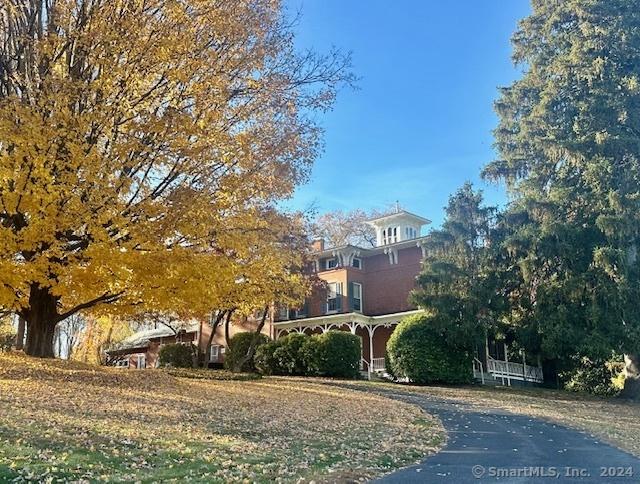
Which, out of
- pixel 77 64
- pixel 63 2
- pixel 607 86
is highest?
pixel 607 86

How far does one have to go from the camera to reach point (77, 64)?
14906mm

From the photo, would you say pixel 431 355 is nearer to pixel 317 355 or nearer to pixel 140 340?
pixel 317 355

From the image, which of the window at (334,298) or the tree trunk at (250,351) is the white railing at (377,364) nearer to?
the window at (334,298)

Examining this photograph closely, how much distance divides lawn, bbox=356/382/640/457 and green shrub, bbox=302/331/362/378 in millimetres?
4123

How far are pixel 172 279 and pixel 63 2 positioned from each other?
7.49m

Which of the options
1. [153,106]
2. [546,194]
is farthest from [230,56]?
[546,194]

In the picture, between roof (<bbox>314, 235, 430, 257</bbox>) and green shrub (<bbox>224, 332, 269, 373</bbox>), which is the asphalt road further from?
roof (<bbox>314, 235, 430, 257</bbox>)

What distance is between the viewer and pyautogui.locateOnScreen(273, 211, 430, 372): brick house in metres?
36.5

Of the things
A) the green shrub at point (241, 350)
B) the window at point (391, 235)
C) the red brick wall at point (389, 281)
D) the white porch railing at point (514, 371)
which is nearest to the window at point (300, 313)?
the red brick wall at point (389, 281)

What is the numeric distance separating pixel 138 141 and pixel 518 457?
10.7 metres

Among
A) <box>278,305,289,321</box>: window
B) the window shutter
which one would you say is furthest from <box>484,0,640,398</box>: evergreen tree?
<box>278,305,289,321</box>: window

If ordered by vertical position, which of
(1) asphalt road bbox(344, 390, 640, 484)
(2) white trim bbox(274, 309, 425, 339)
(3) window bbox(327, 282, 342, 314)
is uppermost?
(3) window bbox(327, 282, 342, 314)

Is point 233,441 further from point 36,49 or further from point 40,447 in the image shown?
point 36,49

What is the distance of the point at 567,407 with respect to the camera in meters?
19.2
